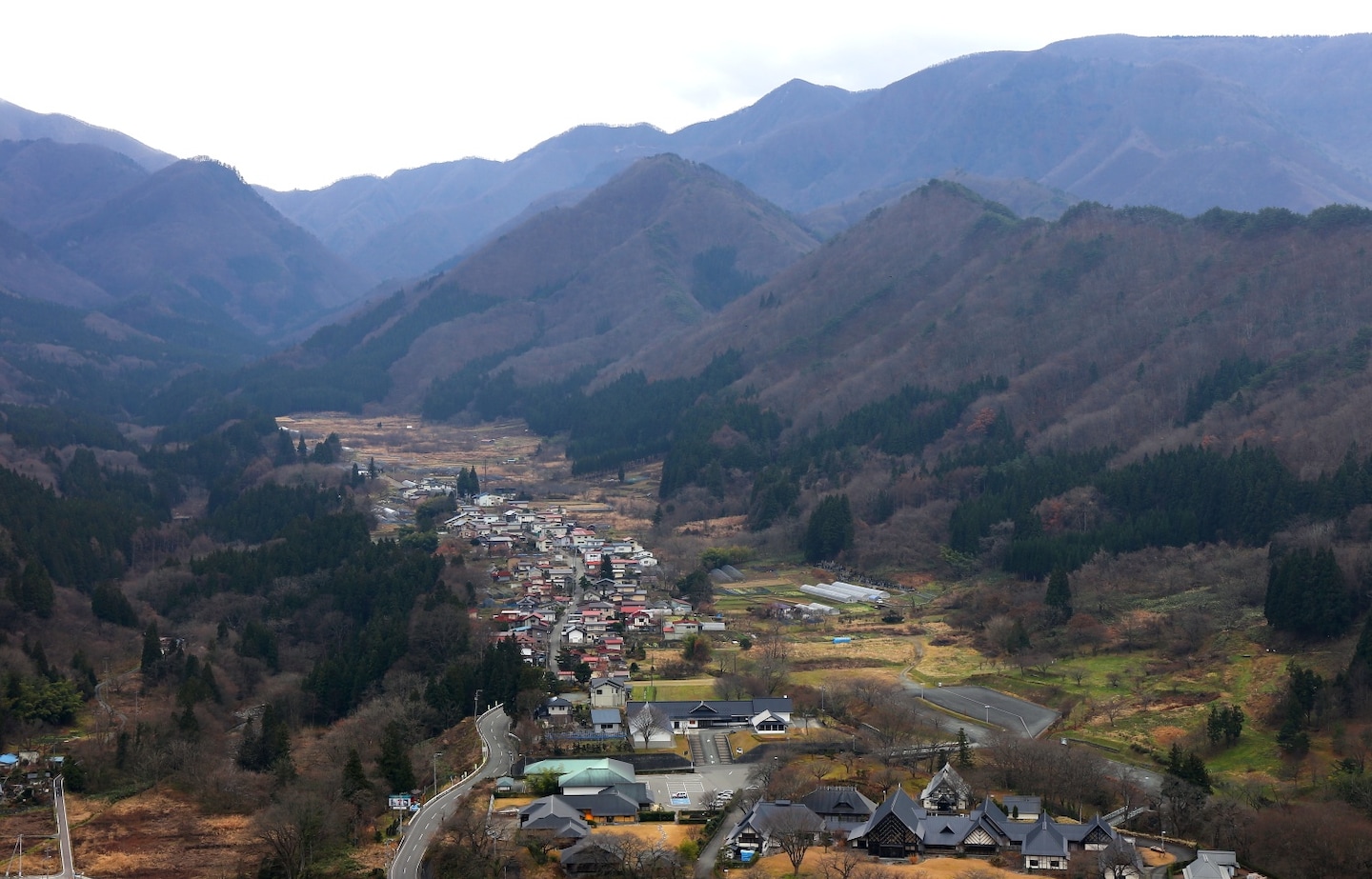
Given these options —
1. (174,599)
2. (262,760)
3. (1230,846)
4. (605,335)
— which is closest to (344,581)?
(174,599)

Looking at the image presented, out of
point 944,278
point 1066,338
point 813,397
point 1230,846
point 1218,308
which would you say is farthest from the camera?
point 944,278

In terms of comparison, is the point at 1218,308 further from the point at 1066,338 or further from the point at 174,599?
the point at 174,599

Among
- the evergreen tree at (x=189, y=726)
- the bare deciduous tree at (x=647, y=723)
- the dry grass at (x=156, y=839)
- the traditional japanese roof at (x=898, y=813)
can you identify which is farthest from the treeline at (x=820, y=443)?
the traditional japanese roof at (x=898, y=813)

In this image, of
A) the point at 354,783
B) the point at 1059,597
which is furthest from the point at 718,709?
the point at 1059,597

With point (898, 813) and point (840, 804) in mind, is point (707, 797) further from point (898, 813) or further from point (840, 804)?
point (898, 813)

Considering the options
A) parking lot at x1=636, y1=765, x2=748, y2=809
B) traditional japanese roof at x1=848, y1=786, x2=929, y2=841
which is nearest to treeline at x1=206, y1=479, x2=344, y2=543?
parking lot at x1=636, y1=765, x2=748, y2=809
